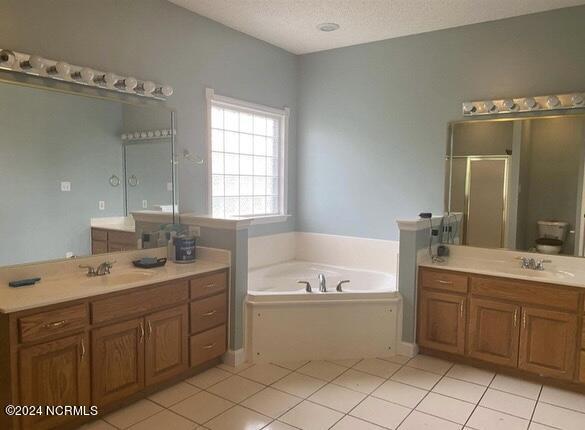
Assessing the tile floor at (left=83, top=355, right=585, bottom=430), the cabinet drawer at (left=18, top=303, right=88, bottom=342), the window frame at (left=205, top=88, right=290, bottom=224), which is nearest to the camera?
the cabinet drawer at (left=18, top=303, right=88, bottom=342)

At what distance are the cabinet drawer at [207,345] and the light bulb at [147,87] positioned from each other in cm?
182

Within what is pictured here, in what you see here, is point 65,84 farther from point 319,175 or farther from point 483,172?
point 483,172

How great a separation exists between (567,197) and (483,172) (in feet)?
2.14

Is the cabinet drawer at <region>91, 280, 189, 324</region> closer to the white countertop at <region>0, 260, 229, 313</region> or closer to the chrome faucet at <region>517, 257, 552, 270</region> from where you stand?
the white countertop at <region>0, 260, 229, 313</region>

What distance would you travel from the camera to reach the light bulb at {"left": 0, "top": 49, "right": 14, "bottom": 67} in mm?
2484

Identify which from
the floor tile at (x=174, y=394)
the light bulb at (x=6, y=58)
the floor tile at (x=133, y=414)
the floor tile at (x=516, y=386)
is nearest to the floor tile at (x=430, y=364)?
the floor tile at (x=516, y=386)

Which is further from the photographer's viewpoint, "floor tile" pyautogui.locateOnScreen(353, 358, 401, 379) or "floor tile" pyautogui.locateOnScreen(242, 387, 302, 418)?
"floor tile" pyautogui.locateOnScreen(353, 358, 401, 379)

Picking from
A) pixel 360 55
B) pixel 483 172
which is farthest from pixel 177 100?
pixel 483 172

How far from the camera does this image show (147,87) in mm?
3234

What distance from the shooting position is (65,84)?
2.81 meters

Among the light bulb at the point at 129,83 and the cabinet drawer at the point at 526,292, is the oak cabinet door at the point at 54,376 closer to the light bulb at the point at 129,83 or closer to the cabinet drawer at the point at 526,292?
the light bulb at the point at 129,83

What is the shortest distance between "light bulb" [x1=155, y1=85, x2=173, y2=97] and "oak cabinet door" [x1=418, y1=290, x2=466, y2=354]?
2.56 metres

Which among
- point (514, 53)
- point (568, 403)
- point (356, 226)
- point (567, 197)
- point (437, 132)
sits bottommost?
point (568, 403)

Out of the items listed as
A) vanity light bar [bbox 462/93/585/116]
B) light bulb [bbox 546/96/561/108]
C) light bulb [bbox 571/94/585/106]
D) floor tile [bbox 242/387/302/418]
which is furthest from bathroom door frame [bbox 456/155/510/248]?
floor tile [bbox 242/387/302/418]
